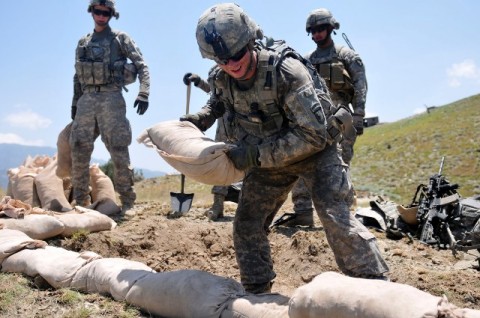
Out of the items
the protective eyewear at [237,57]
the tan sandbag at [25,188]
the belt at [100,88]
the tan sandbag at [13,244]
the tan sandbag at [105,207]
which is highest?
the belt at [100,88]

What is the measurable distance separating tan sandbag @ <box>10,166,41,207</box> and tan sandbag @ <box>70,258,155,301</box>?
4.19 m

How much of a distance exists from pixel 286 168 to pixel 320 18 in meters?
3.31

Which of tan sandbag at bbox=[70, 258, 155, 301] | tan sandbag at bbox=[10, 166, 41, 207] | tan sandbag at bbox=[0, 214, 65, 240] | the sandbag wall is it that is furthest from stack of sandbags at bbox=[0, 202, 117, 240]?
tan sandbag at bbox=[10, 166, 41, 207]

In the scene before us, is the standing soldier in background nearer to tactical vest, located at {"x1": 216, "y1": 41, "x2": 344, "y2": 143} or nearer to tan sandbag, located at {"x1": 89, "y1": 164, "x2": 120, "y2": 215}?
tan sandbag, located at {"x1": 89, "y1": 164, "x2": 120, "y2": 215}

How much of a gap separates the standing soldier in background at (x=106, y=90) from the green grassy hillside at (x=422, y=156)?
11180 millimetres

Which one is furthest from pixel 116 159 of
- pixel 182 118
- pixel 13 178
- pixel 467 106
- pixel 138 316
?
pixel 467 106

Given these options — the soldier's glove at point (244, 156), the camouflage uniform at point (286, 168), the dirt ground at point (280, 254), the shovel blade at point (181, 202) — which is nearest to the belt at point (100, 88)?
the shovel blade at point (181, 202)

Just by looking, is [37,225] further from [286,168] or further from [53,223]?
[286,168]

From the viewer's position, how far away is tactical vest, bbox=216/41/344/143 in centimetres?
341

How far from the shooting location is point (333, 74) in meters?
6.63

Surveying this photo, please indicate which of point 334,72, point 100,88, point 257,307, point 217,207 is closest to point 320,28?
point 334,72

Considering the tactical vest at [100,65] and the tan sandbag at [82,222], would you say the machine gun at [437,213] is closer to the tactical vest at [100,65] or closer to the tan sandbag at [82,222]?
the tan sandbag at [82,222]

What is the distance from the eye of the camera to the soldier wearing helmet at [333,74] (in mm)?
6586

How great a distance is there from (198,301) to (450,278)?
2.74 m
